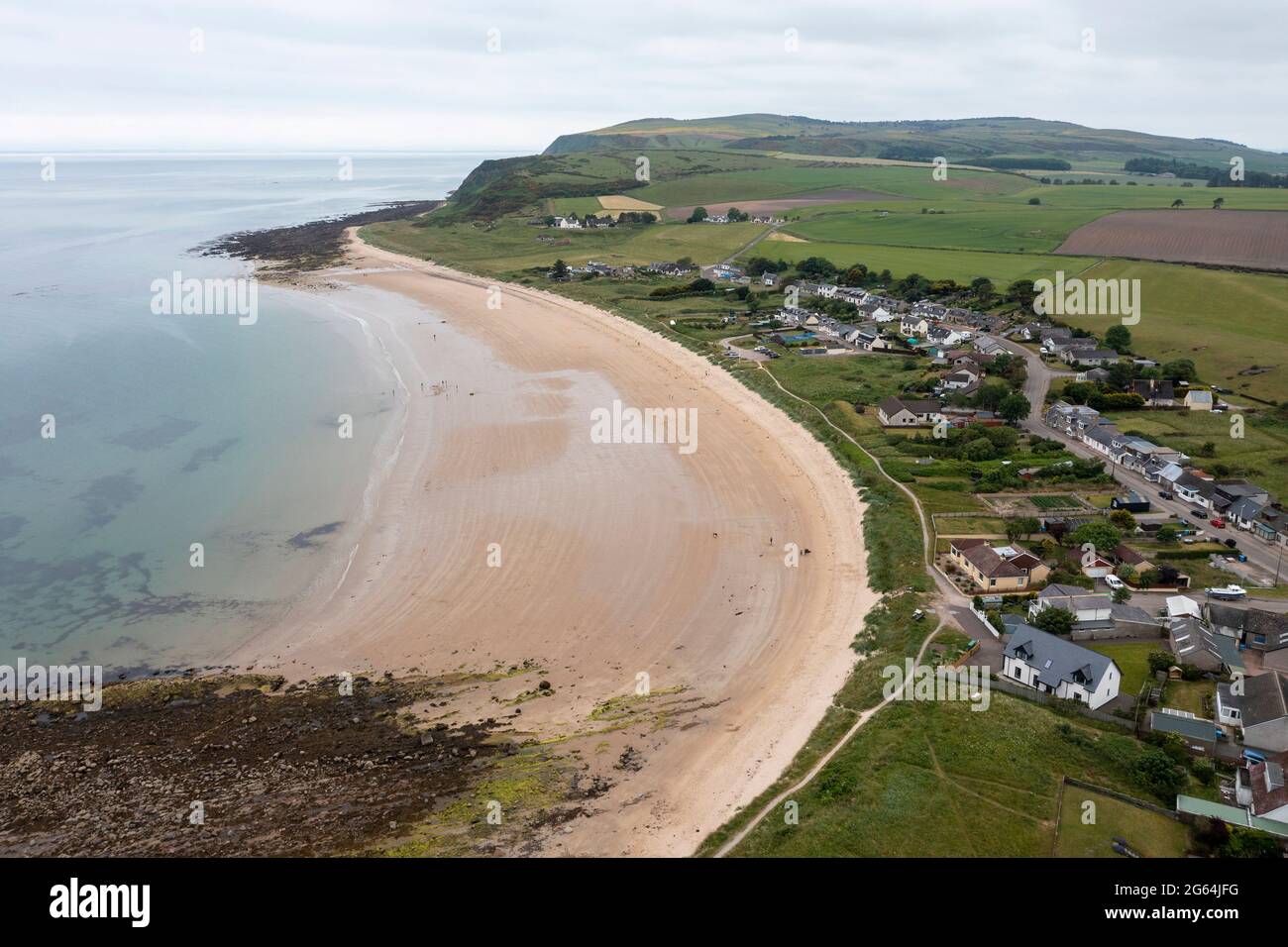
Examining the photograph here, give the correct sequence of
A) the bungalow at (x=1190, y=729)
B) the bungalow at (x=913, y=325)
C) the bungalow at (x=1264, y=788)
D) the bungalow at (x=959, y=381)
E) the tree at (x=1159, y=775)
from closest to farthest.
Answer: the bungalow at (x=1264, y=788)
the tree at (x=1159, y=775)
the bungalow at (x=1190, y=729)
the bungalow at (x=959, y=381)
the bungalow at (x=913, y=325)

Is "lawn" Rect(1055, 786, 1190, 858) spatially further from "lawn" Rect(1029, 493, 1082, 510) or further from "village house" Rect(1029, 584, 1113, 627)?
"lawn" Rect(1029, 493, 1082, 510)

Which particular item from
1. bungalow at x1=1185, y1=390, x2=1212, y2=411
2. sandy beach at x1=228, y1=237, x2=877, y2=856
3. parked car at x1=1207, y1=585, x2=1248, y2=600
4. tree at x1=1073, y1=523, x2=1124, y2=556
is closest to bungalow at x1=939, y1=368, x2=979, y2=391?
bungalow at x1=1185, y1=390, x2=1212, y2=411

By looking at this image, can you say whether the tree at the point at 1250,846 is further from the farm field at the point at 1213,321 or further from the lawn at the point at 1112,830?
the farm field at the point at 1213,321

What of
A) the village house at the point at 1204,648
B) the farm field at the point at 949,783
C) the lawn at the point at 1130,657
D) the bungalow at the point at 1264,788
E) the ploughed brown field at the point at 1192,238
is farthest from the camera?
the ploughed brown field at the point at 1192,238

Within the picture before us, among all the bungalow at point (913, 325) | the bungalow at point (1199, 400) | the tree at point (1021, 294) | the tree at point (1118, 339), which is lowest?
the bungalow at point (1199, 400)

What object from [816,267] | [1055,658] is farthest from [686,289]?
[1055,658]

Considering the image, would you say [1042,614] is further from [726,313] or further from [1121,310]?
[1121,310]

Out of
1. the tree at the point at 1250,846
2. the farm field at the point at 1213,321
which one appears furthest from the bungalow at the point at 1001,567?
the farm field at the point at 1213,321

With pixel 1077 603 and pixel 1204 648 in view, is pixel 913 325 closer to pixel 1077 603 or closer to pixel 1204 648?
pixel 1077 603
